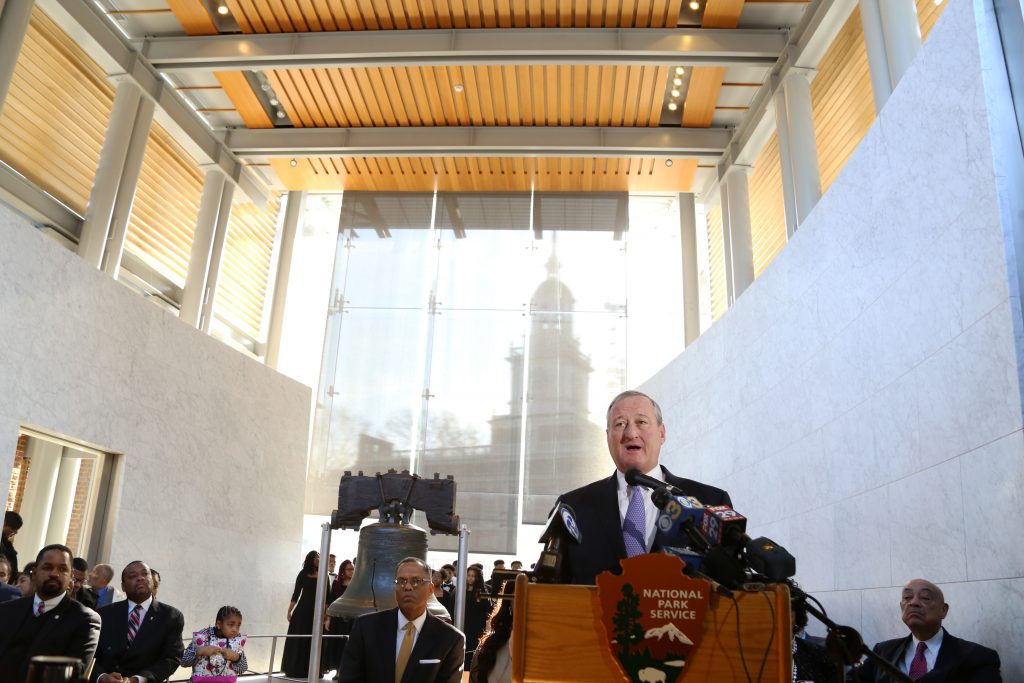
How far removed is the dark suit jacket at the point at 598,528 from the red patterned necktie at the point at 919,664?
2.08 m

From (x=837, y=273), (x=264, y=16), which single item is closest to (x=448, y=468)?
(x=264, y=16)

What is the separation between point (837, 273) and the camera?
535 centimetres

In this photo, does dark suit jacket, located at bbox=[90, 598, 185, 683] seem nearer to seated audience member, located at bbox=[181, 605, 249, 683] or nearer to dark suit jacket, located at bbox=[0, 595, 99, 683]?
seated audience member, located at bbox=[181, 605, 249, 683]

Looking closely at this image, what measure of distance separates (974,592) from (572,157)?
790 cm

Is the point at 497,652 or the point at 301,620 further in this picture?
the point at 301,620

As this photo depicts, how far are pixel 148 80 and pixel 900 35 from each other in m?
7.66

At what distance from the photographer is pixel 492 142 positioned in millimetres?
10070

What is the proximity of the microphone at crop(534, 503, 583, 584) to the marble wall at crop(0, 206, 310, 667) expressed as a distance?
17.6 ft

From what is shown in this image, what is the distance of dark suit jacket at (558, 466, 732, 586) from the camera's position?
2012mm

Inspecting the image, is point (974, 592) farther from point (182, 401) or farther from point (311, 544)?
point (311, 544)

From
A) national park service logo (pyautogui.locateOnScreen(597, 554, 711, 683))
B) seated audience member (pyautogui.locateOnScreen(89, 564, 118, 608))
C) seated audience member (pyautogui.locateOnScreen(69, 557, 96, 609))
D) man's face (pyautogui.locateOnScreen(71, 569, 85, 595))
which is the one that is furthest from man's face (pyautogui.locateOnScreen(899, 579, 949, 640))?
seated audience member (pyautogui.locateOnScreen(89, 564, 118, 608))

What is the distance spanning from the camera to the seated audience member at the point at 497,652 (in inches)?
86.1

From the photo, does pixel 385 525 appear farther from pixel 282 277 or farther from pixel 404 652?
pixel 282 277

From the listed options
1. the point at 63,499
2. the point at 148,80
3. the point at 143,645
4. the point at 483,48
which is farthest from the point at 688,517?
the point at 148,80
